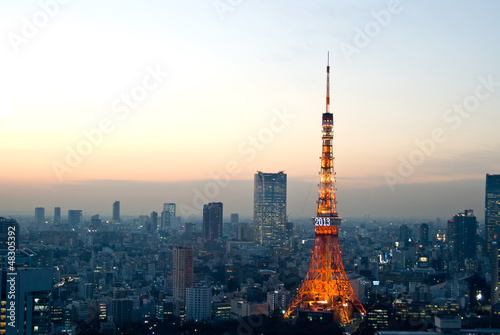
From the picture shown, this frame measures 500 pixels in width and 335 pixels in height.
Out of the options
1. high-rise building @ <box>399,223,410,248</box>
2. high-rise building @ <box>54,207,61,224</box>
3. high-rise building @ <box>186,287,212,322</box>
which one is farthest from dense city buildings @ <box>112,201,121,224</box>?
high-rise building @ <box>186,287,212,322</box>

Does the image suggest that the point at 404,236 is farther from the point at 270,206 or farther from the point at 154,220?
the point at 154,220

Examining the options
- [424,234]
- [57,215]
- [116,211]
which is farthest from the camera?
[116,211]

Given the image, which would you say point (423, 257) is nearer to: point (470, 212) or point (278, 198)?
point (470, 212)

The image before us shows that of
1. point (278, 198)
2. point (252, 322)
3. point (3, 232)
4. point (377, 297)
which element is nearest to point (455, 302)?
point (377, 297)

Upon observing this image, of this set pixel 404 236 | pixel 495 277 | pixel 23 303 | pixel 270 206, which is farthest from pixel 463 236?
pixel 23 303

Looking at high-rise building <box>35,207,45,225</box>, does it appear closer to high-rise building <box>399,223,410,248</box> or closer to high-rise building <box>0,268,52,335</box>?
high-rise building <box>399,223,410,248</box>
